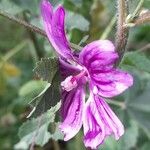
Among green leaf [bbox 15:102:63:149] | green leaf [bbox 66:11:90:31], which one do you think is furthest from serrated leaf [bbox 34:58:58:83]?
green leaf [bbox 66:11:90:31]

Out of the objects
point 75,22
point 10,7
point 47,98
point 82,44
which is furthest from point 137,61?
point 10,7

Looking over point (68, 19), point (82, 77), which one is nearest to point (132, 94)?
point (68, 19)

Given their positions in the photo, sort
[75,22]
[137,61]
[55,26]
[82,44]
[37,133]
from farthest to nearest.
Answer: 1. [75,22]
2. [37,133]
3. [137,61]
4. [82,44]
5. [55,26]

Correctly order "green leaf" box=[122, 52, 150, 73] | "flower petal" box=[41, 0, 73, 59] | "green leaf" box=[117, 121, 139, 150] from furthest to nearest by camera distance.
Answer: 1. "green leaf" box=[117, 121, 139, 150]
2. "green leaf" box=[122, 52, 150, 73]
3. "flower petal" box=[41, 0, 73, 59]

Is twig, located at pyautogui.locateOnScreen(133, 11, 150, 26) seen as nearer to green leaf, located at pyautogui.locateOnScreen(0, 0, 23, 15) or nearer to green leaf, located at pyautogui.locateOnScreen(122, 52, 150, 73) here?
green leaf, located at pyautogui.locateOnScreen(122, 52, 150, 73)

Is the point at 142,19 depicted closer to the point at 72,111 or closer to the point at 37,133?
the point at 72,111

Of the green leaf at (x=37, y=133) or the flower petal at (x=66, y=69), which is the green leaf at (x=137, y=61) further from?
the green leaf at (x=37, y=133)
